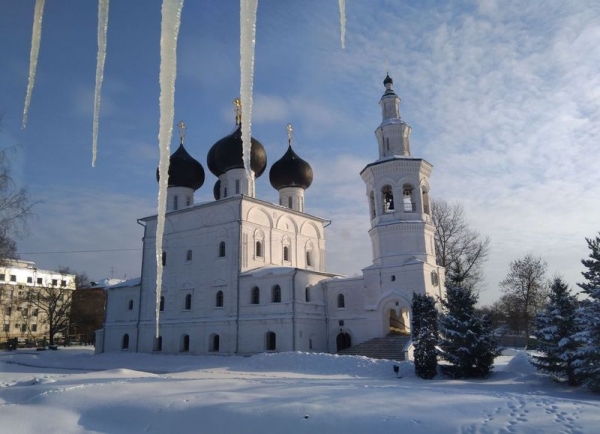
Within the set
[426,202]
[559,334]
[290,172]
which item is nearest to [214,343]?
[290,172]

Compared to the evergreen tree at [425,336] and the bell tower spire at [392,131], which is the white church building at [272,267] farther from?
the evergreen tree at [425,336]

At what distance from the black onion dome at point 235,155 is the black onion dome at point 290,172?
0.91 m

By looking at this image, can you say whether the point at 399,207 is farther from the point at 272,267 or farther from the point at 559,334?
the point at 559,334

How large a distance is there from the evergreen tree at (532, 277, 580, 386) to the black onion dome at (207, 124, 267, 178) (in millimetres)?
19057

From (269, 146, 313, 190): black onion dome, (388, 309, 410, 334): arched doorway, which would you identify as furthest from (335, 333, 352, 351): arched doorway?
(269, 146, 313, 190): black onion dome

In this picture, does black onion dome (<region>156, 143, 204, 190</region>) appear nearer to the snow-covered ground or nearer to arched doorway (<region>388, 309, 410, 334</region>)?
arched doorway (<region>388, 309, 410, 334</region>)

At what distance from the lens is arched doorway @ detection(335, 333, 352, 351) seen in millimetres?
25062

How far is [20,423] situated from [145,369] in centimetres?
1407

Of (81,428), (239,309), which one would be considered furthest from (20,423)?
(239,309)

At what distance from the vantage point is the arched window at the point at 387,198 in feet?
80.4

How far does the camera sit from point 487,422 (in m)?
7.39

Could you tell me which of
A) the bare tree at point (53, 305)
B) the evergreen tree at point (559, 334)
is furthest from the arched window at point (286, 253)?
the bare tree at point (53, 305)

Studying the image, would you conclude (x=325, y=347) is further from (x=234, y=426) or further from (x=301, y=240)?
(x=234, y=426)

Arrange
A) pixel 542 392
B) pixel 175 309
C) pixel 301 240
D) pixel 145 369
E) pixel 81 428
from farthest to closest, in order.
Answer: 1. pixel 301 240
2. pixel 175 309
3. pixel 145 369
4. pixel 542 392
5. pixel 81 428
